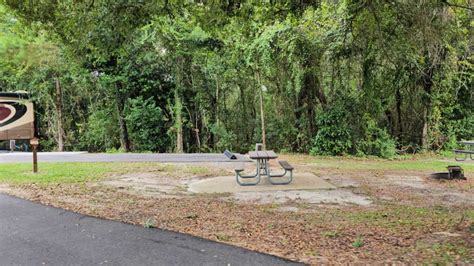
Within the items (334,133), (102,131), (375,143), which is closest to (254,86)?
(334,133)

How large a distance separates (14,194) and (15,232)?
2.29 m

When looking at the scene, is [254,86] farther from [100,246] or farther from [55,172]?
[100,246]

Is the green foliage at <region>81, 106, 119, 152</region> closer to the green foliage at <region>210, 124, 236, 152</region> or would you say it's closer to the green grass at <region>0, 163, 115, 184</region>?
the green foliage at <region>210, 124, 236, 152</region>

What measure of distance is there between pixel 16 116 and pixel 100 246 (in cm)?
1491

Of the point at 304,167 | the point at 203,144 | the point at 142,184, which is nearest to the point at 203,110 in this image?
the point at 203,144

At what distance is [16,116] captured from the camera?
15.8 metres

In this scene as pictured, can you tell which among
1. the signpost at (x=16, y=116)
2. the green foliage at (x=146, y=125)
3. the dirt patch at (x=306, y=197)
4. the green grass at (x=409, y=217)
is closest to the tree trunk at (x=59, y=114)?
the signpost at (x=16, y=116)

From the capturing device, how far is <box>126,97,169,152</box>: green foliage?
15094mm

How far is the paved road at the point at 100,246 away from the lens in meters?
3.20

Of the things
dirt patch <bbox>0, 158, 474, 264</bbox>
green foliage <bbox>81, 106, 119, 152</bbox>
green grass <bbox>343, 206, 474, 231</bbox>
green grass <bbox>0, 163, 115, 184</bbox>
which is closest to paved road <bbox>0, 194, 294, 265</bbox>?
dirt patch <bbox>0, 158, 474, 264</bbox>

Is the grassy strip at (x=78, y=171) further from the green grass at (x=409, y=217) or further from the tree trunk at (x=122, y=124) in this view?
the tree trunk at (x=122, y=124)

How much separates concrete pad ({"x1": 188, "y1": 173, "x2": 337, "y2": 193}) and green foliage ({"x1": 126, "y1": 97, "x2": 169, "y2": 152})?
8.12 metres

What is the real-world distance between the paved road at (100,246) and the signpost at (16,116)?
13.1 metres

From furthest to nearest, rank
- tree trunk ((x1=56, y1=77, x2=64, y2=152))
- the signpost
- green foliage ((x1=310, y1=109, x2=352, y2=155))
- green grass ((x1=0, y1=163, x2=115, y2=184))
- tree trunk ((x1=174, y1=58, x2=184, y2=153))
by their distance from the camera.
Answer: tree trunk ((x1=56, y1=77, x2=64, y2=152)), the signpost, tree trunk ((x1=174, y1=58, x2=184, y2=153)), green foliage ((x1=310, y1=109, x2=352, y2=155)), green grass ((x1=0, y1=163, x2=115, y2=184))
